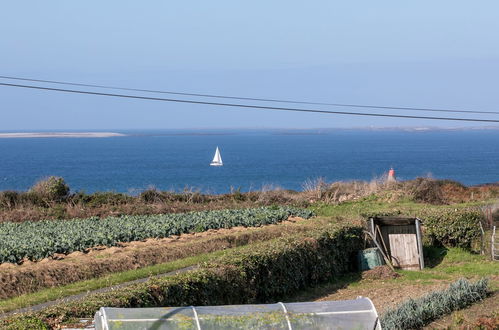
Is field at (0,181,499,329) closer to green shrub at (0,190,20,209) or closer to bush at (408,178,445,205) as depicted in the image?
green shrub at (0,190,20,209)

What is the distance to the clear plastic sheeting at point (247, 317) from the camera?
10844 millimetres

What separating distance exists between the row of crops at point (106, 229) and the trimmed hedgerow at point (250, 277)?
605 centimetres

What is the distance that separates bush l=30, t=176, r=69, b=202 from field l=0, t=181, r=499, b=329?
3421 millimetres

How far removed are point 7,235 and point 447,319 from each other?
1664 centimetres

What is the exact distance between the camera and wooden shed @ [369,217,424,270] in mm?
27266

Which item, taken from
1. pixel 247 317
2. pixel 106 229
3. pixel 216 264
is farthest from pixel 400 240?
pixel 247 317

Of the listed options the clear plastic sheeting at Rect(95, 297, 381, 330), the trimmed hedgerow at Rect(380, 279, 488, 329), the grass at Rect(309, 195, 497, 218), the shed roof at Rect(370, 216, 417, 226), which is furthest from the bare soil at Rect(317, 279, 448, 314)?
the grass at Rect(309, 195, 497, 218)

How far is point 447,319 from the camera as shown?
16.3m

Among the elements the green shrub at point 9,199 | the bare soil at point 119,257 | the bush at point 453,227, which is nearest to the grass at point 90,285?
the bare soil at point 119,257

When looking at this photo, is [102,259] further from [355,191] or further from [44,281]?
[355,191]

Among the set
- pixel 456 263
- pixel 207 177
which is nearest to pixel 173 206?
pixel 456 263

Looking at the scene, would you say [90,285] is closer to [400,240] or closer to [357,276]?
[357,276]

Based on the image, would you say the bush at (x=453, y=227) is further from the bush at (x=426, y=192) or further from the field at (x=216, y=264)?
the bush at (x=426, y=192)

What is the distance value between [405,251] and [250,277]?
9.64m
